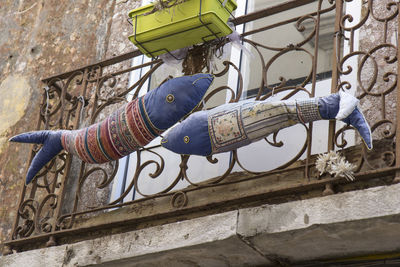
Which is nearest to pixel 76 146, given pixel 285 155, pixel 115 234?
pixel 115 234

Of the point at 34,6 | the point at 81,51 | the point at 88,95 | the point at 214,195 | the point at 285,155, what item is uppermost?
the point at 34,6

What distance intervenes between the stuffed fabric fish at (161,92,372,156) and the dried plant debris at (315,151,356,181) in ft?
0.56

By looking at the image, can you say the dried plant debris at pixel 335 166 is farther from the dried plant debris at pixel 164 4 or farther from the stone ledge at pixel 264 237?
the dried plant debris at pixel 164 4

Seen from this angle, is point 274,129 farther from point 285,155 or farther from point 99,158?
point 99,158

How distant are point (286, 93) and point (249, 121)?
1076mm

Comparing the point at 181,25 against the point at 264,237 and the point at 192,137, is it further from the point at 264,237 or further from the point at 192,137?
the point at 264,237

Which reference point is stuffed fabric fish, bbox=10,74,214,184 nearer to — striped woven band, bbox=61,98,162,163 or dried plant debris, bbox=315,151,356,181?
striped woven band, bbox=61,98,162,163

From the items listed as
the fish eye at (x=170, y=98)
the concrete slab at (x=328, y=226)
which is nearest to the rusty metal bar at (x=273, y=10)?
the fish eye at (x=170, y=98)

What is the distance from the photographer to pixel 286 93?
5.94 m

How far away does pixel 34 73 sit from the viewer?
25.3ft

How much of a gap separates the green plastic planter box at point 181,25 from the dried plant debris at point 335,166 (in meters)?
1.23

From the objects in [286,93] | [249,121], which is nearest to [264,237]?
[249,121]

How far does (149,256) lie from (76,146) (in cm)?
101

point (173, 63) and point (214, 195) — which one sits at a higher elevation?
point (173, 63)
